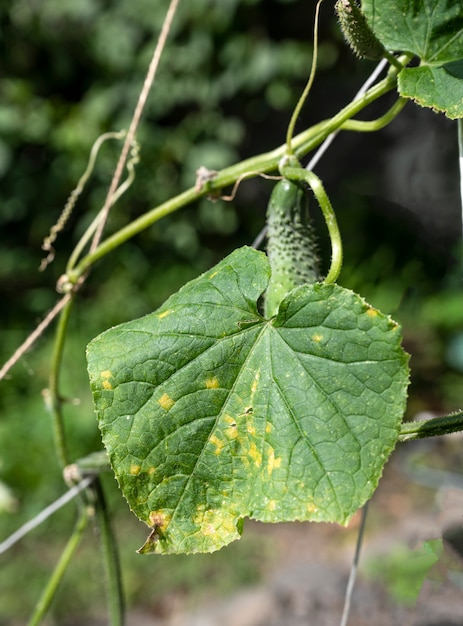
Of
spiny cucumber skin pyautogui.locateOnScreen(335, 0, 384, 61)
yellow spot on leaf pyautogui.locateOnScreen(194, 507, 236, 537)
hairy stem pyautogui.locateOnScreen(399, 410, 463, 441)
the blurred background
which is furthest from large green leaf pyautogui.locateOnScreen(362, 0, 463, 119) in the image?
the blurred background

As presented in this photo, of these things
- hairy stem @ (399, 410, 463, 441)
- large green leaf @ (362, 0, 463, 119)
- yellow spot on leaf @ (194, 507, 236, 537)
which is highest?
large green leaf @ (362, 0, 463, 119)

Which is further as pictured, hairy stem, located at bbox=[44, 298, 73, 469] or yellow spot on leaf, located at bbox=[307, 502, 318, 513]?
hairy stem, located at bbox=[44, 298, 73, 469]

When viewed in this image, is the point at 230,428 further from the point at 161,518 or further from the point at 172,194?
the point at 172,194

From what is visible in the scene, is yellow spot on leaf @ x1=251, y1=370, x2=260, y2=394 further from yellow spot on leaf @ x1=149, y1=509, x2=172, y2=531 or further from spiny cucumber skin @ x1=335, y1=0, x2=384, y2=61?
spiny cucumber skin @ x1=335, y1=0, x2=384, y2=61

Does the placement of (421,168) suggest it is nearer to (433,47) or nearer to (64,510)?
(64,510)

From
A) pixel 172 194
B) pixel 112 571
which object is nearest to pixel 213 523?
pixel 112 571

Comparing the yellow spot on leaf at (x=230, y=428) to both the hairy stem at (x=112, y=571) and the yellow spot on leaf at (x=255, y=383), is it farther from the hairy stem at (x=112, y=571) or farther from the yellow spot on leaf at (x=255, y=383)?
the hairy stem at (x=112, y=571)

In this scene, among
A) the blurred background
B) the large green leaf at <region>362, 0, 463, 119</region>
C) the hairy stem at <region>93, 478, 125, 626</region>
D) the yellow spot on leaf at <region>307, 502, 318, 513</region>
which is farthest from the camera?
the blurred background
